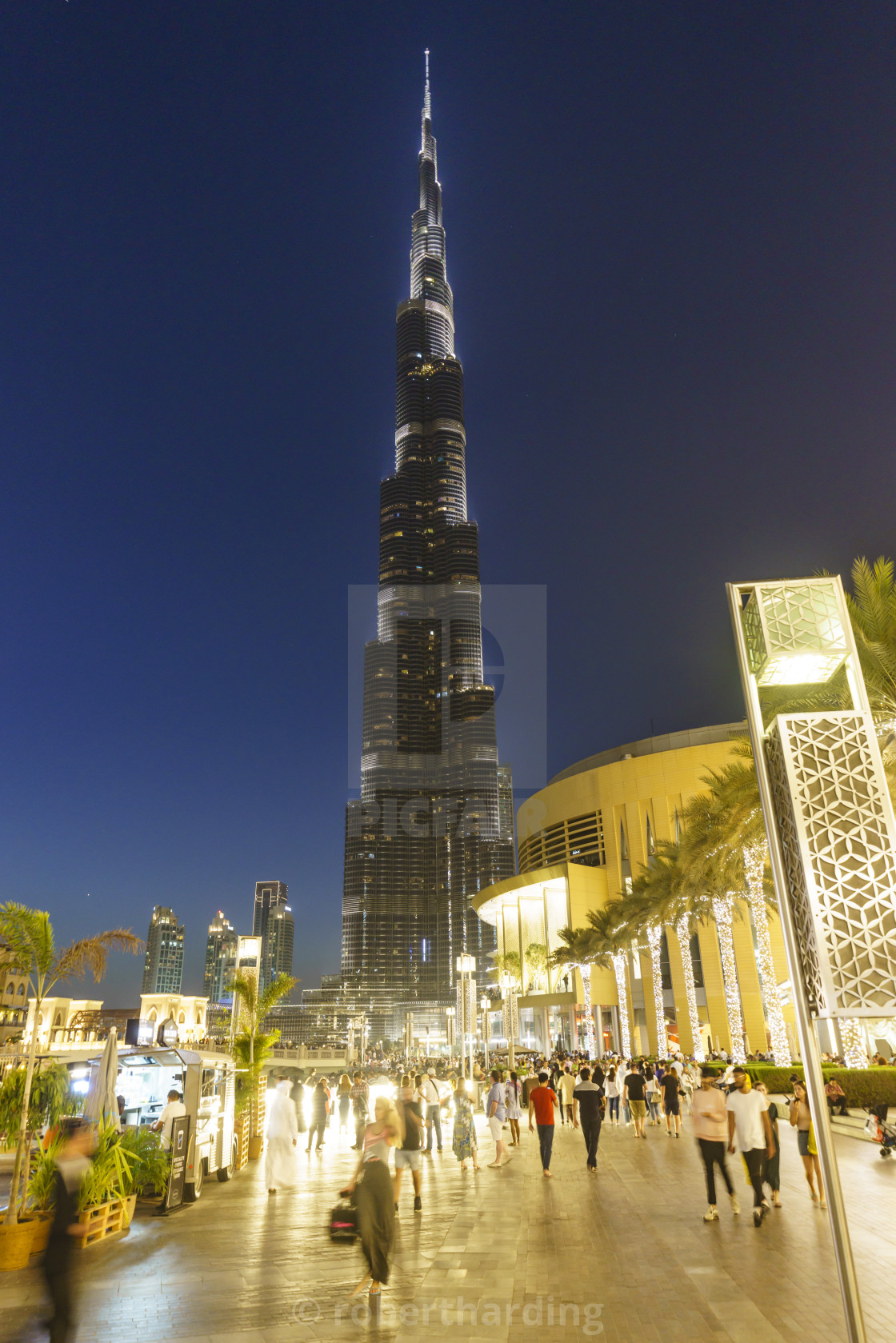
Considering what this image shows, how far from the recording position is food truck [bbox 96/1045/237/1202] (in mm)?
10500

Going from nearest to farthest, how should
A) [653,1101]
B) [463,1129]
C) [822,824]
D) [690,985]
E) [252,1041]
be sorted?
[822,824], [463,1129], [252,1041], [653,1101], [690,985]

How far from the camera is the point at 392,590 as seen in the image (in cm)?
19762

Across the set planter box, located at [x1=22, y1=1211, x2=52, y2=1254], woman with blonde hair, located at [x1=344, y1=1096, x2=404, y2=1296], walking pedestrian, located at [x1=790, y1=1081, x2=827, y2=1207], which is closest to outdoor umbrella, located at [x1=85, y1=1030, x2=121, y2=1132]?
planter box, located at [x1=22, y1=1211, x2=52, y2=1254]

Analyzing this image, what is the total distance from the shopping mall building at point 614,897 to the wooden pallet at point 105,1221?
4048 centimetres

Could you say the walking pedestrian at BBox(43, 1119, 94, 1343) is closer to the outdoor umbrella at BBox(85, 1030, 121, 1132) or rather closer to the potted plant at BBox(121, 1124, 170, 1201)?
the outdoor umbrella at BBox(85, 1030, 121, 1132)

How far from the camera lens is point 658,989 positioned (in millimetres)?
47844

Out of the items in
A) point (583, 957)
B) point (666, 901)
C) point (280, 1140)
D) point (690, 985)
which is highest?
point (666, 901)

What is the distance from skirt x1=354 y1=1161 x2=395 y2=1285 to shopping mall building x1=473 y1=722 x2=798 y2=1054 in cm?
4287

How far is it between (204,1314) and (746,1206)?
5809 millimetres

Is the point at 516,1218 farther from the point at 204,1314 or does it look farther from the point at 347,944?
the point at 347,944

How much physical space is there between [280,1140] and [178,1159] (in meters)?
1.24

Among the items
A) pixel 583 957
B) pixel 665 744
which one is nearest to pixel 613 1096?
pixel 583 957

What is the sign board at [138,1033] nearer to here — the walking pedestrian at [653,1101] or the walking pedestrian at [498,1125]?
the walking pedestrian at [653,1101]

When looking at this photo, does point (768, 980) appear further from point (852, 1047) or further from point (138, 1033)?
point (138, 1033)
